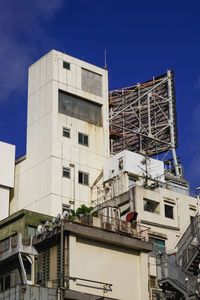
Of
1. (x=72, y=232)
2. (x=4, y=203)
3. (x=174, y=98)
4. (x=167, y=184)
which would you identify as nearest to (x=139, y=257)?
(x=72, y=232)

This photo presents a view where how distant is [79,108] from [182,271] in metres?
32.8

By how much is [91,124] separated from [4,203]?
14.7m

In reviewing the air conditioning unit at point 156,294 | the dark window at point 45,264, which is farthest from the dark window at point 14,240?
the air conditioning unit at point 156,294

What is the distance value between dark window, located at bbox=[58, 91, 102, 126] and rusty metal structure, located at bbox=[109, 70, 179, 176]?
5.26 metres

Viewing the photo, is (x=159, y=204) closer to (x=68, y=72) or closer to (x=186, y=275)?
(x=186, y=275)

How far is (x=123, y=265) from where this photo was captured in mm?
52938

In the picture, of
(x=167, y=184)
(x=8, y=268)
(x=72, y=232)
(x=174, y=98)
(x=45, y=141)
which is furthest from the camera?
(x=174, y=98)

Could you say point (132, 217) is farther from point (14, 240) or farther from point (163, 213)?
point (14, 240)

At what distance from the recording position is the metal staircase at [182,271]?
51094 millimetres

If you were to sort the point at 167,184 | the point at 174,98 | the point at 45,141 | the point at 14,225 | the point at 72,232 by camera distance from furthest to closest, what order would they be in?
the point at 174,98, the point at 45,141, the point at 167,184, the point at 14,225, the point at 72,232

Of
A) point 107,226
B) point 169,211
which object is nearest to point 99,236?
point 107,226

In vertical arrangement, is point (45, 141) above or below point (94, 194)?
above

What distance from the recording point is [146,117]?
92.2 meters

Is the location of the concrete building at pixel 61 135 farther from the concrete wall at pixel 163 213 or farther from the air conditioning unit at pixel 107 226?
the air conditioning unit at pixel 107 226
